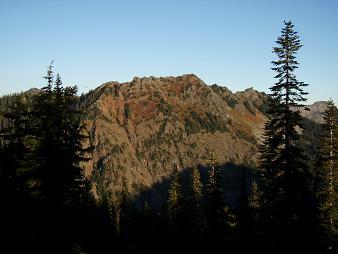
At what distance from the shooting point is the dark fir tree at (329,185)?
113 ft

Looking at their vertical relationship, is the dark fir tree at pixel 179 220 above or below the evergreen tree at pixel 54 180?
below

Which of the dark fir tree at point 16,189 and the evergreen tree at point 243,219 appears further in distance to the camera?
the evergreen tree at point 243,219

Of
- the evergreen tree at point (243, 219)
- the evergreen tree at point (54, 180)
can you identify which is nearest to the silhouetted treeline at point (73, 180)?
the evergreen tree at point (54, 180)

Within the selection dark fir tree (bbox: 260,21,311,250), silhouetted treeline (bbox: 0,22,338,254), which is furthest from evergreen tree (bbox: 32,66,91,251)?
dark fir tree (bbox: 260,21,311,250)

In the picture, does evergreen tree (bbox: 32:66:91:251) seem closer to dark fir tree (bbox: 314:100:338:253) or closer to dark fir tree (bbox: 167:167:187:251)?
dark fir tree (bbox: 314:100:338:253)

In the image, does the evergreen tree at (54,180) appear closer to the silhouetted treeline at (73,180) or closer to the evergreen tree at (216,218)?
the silhouetted treeline at (73,180)

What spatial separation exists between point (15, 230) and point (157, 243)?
56176mm

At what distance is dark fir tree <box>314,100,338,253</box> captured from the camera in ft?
113

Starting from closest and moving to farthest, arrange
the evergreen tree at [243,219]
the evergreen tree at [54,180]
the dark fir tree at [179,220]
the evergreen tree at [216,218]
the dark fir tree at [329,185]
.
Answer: the evergreen tree at [54,180]
the dark fir tree at [329,185]
the evergreen tree at [216,218]
the evergreen tree at [243,219]
the dark fir tree at [179,220]

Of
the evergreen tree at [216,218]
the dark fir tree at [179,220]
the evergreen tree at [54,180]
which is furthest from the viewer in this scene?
the dark fir tree at [179,220]

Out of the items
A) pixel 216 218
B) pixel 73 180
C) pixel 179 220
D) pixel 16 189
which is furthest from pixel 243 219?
pixel 16 189

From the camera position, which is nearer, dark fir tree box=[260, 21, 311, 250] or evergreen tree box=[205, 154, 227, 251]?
dark fir tree box=[260, 21, 311, 250]

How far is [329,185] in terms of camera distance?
117 ft

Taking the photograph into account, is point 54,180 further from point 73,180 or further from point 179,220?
point 179,220
